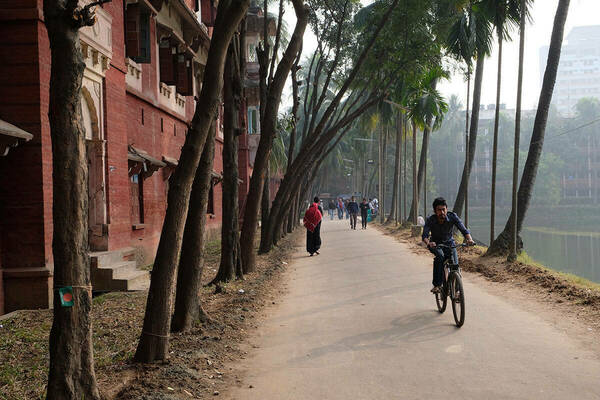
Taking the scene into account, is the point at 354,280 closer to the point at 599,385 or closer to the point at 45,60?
the point at 45,60

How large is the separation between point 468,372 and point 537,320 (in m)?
3.22

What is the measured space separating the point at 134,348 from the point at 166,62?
1356cm

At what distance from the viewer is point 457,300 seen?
830cm

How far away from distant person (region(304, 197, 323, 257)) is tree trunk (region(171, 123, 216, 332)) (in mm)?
11620

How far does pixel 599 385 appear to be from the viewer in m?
5.54

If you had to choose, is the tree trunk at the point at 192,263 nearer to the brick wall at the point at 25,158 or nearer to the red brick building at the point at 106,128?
→ the red brick building at the point at 106,128

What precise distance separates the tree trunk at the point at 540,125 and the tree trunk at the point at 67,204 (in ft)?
41.6

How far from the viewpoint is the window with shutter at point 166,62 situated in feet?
63.5

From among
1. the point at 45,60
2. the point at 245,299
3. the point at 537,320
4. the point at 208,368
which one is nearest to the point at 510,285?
the point at 537,320

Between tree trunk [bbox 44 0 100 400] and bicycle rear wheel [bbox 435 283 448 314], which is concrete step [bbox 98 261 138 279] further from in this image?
tree trunk [bbox 44 0 100 400]

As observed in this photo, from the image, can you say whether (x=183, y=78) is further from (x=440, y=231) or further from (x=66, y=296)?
(x=66, y=296)

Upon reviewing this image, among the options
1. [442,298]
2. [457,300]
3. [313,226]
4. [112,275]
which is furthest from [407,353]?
[313,226]

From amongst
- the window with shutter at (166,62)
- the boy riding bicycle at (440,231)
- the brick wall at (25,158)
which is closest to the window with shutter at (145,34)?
the window with shutter at (166,62)

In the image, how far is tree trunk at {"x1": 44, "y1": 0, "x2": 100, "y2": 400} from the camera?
15.6ft
